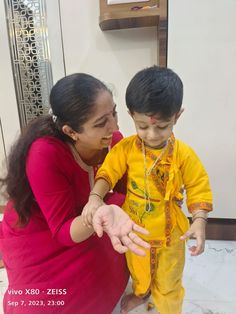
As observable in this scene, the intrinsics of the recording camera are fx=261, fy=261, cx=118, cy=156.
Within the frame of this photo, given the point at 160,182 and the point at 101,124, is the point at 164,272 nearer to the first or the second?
the point at 160,182

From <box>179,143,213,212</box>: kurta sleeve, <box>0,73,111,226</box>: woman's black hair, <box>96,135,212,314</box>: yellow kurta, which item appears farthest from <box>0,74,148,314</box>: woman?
<box>179,143,213,212</box>: kurta sleeve

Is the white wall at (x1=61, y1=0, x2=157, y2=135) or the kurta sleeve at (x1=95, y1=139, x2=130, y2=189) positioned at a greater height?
the white wall at (x1=61, y1=0, x2=157, y2=135)

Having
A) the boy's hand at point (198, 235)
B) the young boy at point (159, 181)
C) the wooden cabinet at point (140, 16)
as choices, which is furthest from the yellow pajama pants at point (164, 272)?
the wooden cabinet at point (140, 16)

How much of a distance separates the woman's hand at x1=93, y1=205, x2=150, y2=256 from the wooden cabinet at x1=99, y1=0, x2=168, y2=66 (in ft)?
2.81

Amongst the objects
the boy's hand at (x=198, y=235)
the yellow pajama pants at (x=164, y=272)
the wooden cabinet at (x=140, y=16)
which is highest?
the wooden cabinet at (x=140, y=16)

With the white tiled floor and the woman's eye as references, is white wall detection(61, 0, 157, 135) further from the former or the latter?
the white tiled floor

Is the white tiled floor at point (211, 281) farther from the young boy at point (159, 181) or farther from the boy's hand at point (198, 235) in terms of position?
the boy's hand at point (198, 235)

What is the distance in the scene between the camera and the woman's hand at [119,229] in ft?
1.71

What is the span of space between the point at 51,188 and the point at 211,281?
2.79 ft

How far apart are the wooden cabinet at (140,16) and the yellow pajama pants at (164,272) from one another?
817 millimetres

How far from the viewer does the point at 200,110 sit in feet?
3.88

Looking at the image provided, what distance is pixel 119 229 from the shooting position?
1.80ft

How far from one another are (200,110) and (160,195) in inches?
24.4

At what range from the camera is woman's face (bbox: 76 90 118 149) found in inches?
28.5
